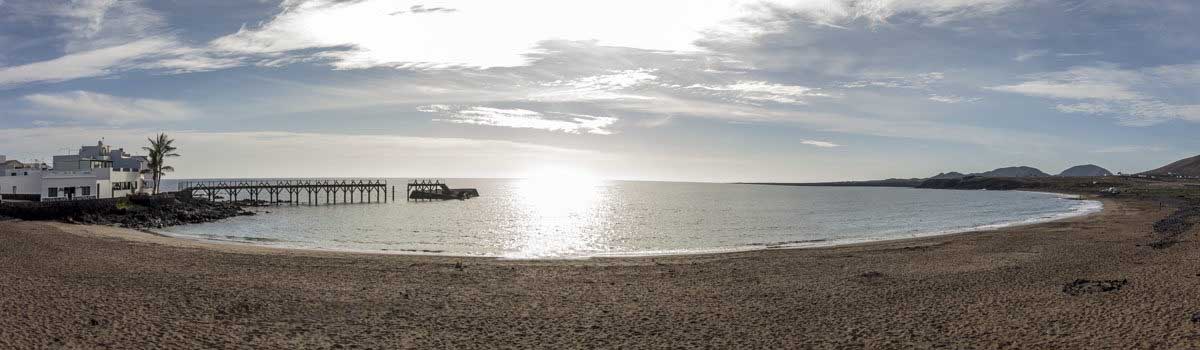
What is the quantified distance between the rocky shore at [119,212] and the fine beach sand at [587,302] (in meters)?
23.3

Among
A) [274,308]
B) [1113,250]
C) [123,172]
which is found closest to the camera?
[274,308]

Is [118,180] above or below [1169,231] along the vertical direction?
above

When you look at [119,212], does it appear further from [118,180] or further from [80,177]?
[118,180]

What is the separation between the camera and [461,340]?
11758 mm

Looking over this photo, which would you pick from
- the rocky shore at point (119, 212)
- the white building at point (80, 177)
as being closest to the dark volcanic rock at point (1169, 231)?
the rocky shore at point (119, 212)

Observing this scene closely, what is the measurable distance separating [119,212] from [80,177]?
15074 millimetres

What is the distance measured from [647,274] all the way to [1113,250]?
19.5 m

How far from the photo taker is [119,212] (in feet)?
156

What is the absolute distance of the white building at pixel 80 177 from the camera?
5381 centimetres

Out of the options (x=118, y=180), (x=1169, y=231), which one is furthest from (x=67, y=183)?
(x=1169, y=231)

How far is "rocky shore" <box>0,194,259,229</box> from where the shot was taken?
4291cm

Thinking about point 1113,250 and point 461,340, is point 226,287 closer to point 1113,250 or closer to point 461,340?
point 461,340

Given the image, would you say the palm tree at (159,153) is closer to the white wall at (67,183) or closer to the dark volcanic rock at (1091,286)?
the white wall at (67,183)

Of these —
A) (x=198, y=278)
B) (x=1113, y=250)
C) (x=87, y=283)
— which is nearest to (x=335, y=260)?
(x=198, y=278)
